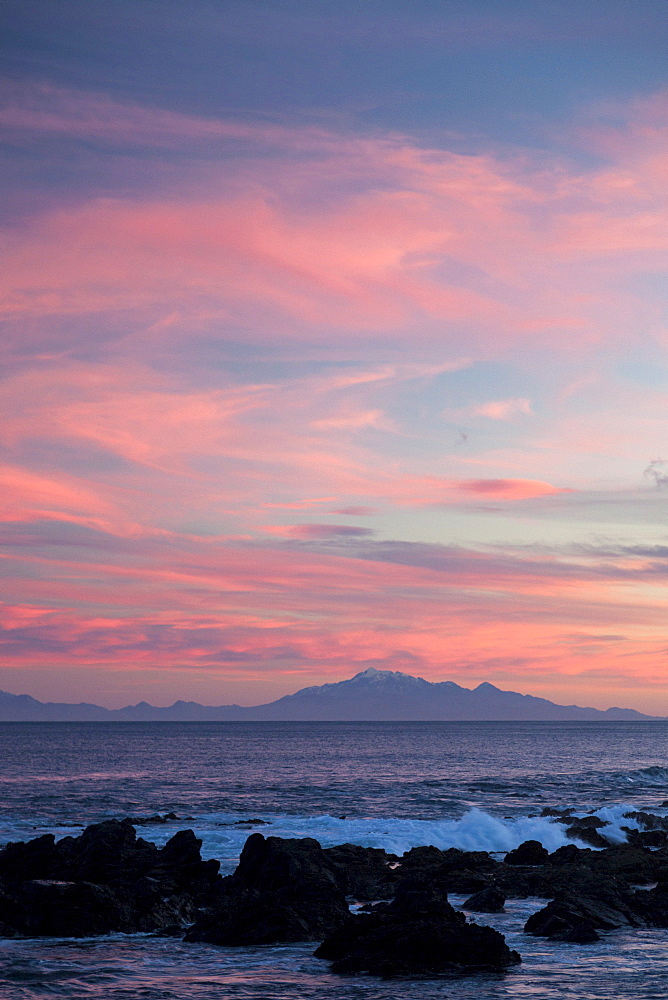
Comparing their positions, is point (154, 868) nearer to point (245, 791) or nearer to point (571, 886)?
point (571, 886)

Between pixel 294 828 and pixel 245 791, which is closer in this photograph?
pixel 294 828

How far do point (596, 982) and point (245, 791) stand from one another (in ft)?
195

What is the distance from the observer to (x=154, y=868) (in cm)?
3259

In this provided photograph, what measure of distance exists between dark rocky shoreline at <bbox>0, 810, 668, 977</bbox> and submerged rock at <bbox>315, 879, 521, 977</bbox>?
0.10ft

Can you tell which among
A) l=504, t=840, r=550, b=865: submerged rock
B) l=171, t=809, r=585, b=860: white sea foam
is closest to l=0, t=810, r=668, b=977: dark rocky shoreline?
l=504, t=840, r=550, b=865: submerged rock

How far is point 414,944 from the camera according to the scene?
22812mm

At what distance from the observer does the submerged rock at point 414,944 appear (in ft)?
72.6

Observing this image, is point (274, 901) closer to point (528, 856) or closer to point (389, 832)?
point (528, 856)

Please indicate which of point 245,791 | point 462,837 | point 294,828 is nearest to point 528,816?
point 462,837

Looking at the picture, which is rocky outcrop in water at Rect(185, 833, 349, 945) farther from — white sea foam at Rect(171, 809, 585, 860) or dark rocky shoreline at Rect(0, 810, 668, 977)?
white sea foam at Rect(171, 809, 585, 860)

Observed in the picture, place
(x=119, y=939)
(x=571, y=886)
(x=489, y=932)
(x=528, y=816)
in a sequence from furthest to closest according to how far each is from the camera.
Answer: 1. (x=528, y=816)
2. (x=571, y=886)
3. (x=119, y=939)
4. (x=489, y=932)

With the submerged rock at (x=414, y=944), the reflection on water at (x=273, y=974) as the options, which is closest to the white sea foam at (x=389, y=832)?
the reflection on water at (x=273, y=974)

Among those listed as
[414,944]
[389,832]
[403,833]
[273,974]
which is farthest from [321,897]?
[389,832]

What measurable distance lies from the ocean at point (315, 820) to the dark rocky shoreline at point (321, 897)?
83cm
